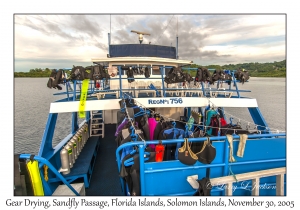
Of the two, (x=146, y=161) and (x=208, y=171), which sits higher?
(x=146, y=161)

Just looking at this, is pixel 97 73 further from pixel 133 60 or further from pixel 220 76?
Result: pixel 220 76

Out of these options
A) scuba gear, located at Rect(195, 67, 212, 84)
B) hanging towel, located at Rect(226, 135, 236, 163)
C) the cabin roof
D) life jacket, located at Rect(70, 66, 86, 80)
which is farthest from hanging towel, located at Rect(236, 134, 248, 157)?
the cabin roof

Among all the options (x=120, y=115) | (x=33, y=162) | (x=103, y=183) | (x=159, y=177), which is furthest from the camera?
(x=103, y=183)

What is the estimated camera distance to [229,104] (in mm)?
5715

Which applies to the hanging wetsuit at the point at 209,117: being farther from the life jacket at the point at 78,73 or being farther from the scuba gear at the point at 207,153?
the life jacket at the point at 78,73

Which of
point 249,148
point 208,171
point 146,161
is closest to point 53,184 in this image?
point 146,161

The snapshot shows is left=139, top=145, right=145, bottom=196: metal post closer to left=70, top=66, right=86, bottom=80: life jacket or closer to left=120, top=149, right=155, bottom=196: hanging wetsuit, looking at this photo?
left=120, top=149, right=155, bottom=196: hanging wetsuit

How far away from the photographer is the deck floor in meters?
4.80

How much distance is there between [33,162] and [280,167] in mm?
5164

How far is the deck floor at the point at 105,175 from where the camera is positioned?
4.80 m

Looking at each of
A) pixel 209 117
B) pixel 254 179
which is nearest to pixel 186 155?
pixel 254 179

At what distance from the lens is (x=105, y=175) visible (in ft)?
18.0
